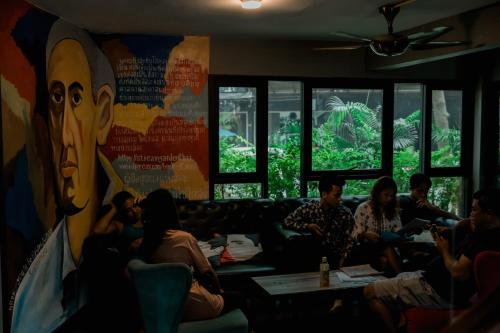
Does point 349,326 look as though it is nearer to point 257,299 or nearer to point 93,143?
point 257,299

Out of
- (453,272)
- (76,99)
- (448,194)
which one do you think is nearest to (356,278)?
(453,272)

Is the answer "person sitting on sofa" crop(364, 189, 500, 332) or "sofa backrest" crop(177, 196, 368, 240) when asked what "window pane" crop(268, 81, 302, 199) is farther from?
"person sitting on sofa" crop(364, 189, 500, 332)

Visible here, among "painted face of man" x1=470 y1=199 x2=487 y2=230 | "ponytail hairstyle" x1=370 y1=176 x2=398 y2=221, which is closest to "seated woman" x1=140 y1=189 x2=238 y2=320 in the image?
"painted face of man" x1=470 y1=199 x2=487 y2=230

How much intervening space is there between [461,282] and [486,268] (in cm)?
28

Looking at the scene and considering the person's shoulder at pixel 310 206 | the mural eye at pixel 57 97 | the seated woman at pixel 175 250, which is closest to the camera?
the seated woman at pixel 175 250

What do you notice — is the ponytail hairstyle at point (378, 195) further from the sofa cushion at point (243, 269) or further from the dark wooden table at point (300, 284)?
the sofa cushion at point (243, 269)

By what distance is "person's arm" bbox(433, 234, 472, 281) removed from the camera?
117 inches

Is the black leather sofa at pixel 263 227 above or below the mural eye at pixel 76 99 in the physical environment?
below

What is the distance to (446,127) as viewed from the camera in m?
6.41

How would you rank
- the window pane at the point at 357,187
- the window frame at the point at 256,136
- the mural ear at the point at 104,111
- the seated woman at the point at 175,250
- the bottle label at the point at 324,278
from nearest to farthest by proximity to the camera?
the seated woman at the point at 175,250, the bottle label at the point at 324,278, the mural ear at the point at 104,111, the window frame at the point at 256,136, the window pane at the point at 357,187

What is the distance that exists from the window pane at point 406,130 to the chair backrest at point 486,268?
3.51 metres

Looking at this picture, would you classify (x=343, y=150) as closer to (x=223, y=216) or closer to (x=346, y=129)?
(x=346, y=129)

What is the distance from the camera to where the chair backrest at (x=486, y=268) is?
9.02 feet

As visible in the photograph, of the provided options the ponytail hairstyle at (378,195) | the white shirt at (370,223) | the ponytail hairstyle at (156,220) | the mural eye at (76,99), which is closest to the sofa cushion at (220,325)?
the ponytail hairstyle at (156,220)
